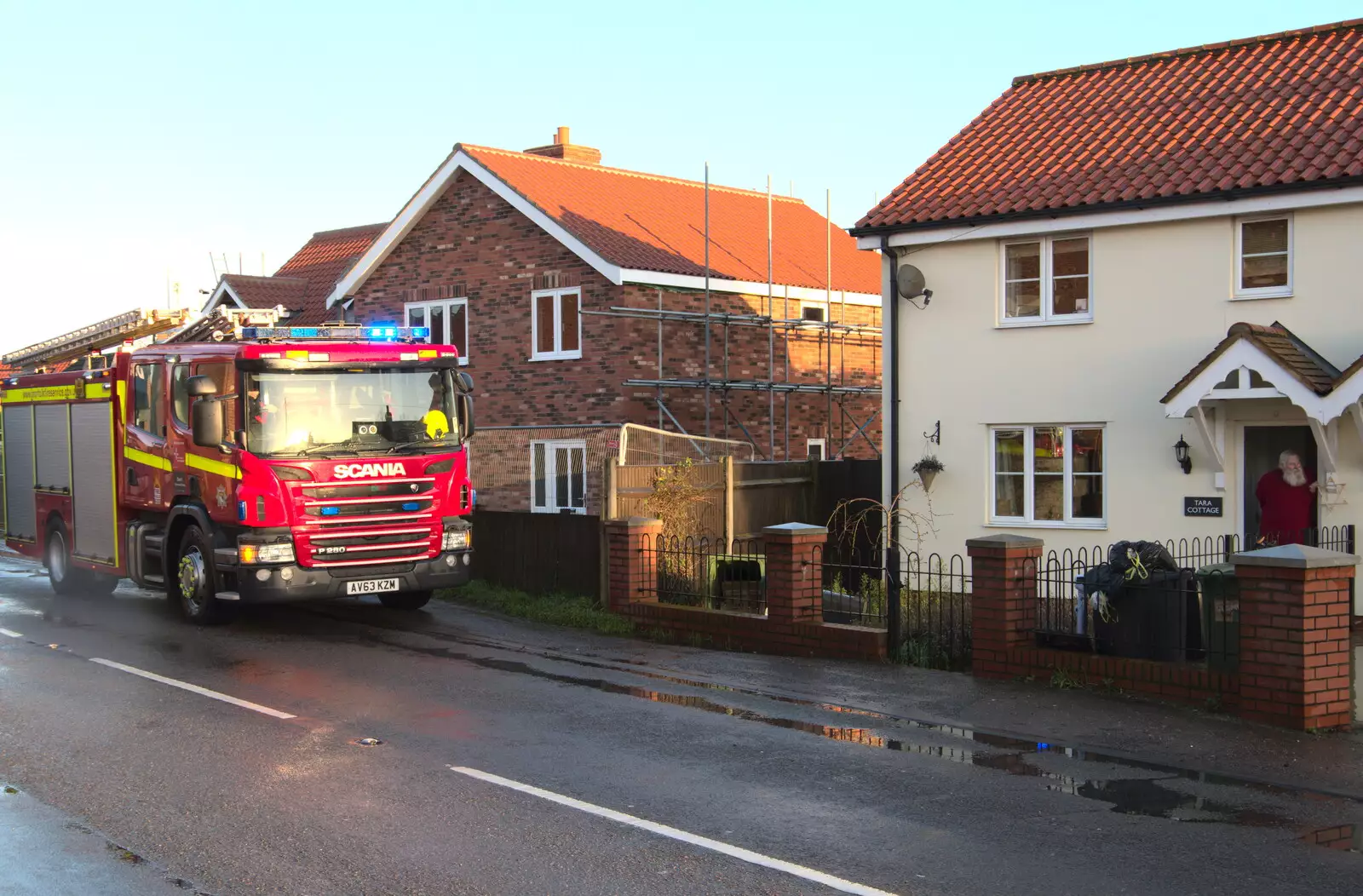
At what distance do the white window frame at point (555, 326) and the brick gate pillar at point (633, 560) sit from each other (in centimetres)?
953

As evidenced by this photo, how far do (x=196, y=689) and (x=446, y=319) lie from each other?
1620 cm

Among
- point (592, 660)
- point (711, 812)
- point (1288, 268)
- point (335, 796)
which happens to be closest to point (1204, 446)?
point (1288, 268)

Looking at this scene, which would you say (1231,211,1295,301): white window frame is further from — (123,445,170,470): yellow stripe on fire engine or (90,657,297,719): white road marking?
(123,445,170,470): yellow stripe on fire engine

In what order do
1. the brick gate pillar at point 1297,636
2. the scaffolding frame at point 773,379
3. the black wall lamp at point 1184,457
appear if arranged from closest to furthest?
1. the brick gate pillar at point 1297,636
2. the black wall lamp at point 1184,457
3. the scaffolding frame at point 773,379

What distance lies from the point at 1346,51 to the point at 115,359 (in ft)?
50.7

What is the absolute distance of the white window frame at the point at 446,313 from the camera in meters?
26.1

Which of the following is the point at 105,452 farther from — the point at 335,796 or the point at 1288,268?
the point at 1288,268

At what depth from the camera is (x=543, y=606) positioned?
51.8 feet

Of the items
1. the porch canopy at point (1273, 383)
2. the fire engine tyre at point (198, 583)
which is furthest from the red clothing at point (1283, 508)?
the fire engine tyre at point (198, 583)

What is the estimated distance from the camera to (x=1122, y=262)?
1625 centimetres

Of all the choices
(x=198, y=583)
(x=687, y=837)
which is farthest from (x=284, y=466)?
(x=687, y=837)

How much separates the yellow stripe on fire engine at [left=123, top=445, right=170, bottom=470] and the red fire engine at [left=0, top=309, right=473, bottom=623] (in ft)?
0.08

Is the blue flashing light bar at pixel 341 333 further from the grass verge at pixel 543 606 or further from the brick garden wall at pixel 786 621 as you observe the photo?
the brick garden wall at pixel 786 621

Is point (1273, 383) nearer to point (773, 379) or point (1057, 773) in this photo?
point (1057, 773)
